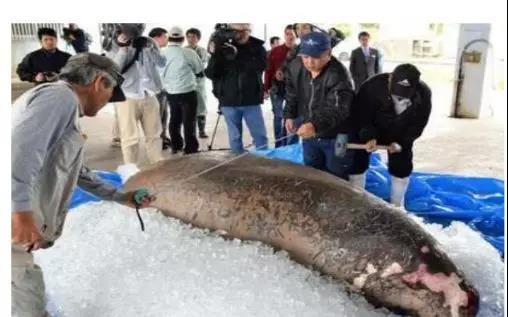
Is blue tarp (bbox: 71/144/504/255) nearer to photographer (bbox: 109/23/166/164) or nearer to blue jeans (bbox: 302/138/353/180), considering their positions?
blue jeans (bbox: 302/138/353/180)

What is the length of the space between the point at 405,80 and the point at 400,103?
279 millimetres

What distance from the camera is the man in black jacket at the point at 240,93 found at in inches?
85.3

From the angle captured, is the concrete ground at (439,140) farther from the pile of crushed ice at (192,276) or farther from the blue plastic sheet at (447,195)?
the pile of crushed ice at (192,276)

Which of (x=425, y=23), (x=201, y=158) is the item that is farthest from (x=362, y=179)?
(x=425, y=23)

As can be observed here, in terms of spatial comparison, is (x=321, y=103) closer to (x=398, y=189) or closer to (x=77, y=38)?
(x=398, y=189)

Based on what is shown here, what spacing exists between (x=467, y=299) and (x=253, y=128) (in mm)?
1149

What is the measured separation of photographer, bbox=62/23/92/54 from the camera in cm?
137

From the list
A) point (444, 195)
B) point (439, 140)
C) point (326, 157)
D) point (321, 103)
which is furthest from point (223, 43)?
point (444, 195)

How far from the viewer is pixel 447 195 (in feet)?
8.05

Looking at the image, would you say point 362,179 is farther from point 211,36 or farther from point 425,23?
point 425,23

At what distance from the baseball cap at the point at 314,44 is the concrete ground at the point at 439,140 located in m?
0.24
